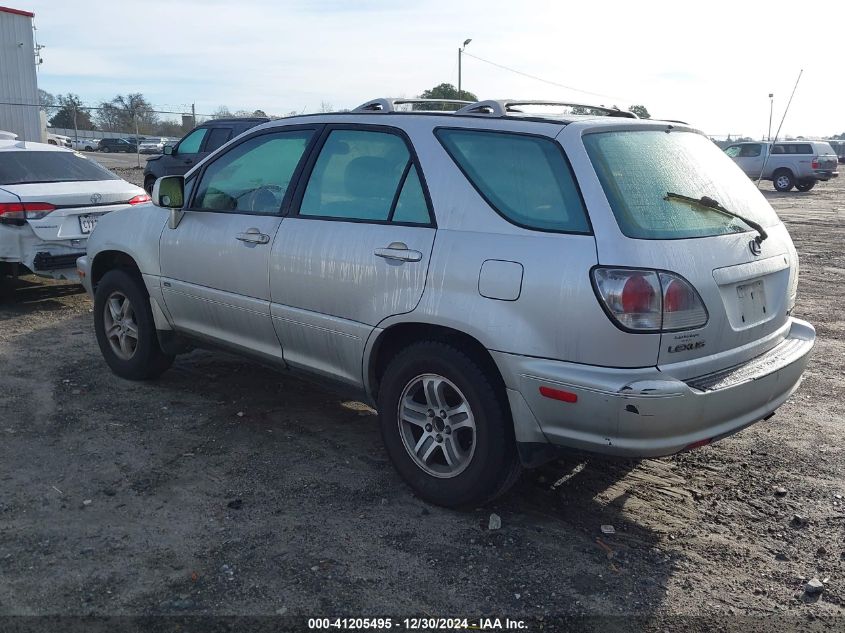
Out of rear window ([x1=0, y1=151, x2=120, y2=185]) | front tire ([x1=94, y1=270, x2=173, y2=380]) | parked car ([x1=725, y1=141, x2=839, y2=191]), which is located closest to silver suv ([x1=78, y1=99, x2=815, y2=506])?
front tire ([x1=94, y1=270, x2=173, y2=380])

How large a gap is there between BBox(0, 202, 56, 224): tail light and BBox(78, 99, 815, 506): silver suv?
3547 mm

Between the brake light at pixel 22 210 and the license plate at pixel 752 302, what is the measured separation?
6.34 meters

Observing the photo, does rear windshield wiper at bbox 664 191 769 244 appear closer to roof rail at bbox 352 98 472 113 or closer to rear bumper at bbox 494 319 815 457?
rear bumper at bbox 494 319 815 457

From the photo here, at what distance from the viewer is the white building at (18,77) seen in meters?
23.4

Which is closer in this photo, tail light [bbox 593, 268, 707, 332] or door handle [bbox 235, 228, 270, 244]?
tail light [bbox 593, 268, 707, 332]

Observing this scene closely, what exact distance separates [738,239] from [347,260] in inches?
72.7

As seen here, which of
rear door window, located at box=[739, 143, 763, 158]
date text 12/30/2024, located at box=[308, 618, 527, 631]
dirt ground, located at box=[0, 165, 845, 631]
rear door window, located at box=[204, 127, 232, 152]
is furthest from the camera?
rear door window, located at box=[739, 143, 763, 158]

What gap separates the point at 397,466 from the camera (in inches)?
158

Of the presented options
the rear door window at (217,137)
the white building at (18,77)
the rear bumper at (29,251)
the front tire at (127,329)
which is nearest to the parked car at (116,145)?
the white building at (18,77)

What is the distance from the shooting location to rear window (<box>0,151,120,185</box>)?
7.82 metres

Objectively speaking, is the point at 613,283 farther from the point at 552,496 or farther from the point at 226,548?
the point at 226,548

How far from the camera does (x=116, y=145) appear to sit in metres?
45.8

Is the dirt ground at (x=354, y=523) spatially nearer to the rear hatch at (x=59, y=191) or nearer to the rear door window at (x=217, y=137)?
the rear hatch at (x=59, y=191)

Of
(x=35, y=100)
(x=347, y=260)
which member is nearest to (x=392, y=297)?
(x=347, y=260)
